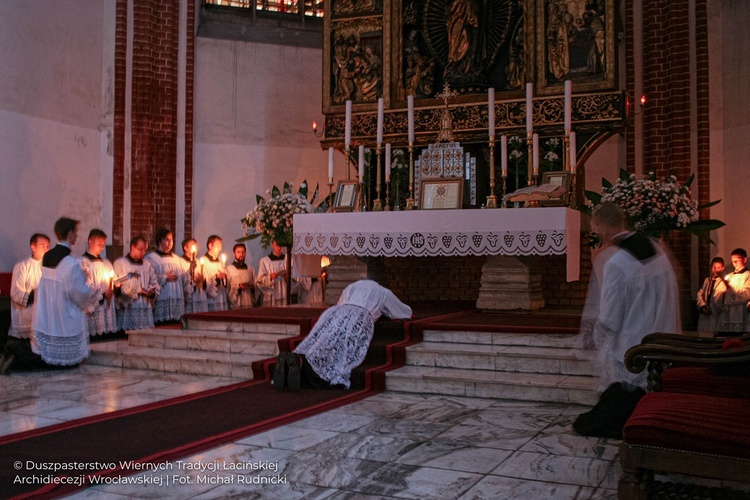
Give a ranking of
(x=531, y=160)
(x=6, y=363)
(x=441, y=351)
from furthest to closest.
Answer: (x=531, y=160) < (x=6, y=363) < (x=441, y=351)

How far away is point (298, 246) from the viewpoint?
8969mm

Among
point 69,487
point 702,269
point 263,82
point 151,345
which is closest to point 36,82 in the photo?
point 263,82

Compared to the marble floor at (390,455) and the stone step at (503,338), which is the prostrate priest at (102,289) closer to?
the marble floor at (390,455)

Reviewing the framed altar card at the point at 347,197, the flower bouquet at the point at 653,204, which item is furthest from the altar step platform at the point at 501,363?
the framed altar card at the point at 347,197

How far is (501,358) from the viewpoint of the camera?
698 centimetres

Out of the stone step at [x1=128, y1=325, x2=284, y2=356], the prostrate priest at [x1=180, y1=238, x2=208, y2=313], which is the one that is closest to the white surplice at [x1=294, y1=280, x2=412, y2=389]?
the stone step at [x1=128, y1=325, x2=284, y2=356]

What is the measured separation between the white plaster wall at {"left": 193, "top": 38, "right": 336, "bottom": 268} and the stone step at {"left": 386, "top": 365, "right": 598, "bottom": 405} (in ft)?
24.0

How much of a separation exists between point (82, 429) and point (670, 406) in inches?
153

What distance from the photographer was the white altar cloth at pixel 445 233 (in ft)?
25.5

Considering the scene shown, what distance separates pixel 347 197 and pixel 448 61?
2.96 metres

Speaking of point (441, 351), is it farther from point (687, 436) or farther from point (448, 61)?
point (448, 61)

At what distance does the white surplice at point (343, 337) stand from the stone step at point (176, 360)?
1068 mm

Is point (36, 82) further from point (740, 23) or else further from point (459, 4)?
point (740, 23)

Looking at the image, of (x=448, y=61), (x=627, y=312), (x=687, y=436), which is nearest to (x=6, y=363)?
(x=627, y=312)
